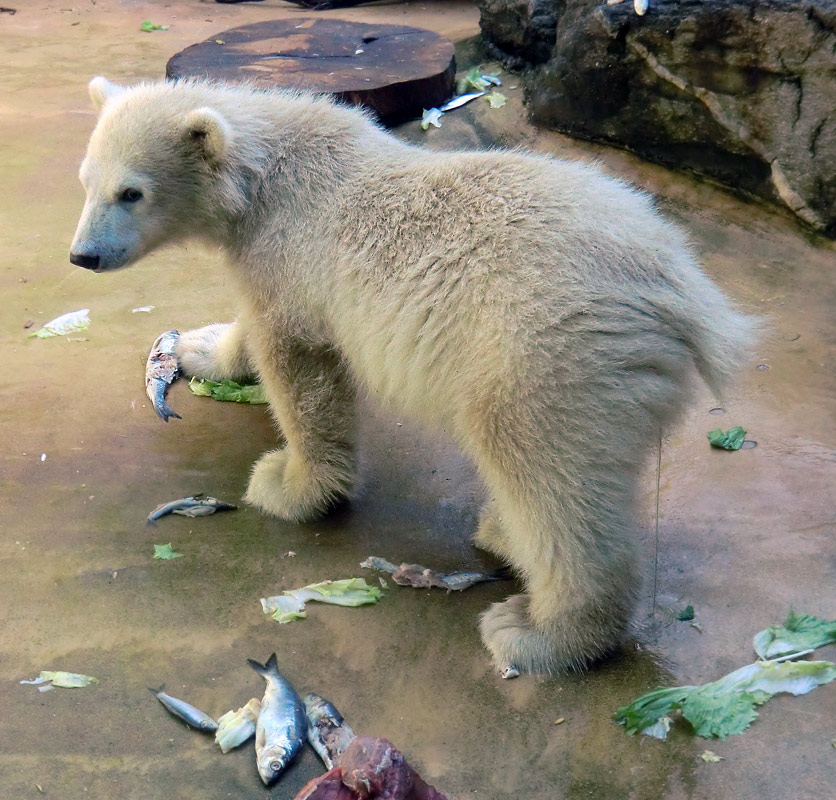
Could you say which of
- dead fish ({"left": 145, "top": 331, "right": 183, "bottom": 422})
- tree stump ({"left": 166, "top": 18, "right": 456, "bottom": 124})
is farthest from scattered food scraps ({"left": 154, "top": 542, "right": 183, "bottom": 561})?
tree stump ({"left": 166, "top": 18, "right": 456, "bottom": 124})

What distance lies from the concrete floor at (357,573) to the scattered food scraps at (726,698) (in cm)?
5

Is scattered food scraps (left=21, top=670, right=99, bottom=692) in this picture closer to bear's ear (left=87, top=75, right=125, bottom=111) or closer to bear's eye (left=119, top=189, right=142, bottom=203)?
bear's eye (left=119, top=189, right=142, bottom=203)

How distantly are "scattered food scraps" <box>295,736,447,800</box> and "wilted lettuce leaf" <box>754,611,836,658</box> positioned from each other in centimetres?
146

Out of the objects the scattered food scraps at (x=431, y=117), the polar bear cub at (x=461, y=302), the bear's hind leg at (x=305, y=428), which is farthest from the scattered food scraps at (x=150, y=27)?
the bear's hind leg at (x=305, y=428)

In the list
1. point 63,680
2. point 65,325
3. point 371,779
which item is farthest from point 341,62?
point 371,779

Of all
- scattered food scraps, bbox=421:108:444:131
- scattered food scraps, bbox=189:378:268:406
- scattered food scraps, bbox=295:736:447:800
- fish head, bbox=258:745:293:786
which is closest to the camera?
scattered food scraps, bbox=295:736:447:800

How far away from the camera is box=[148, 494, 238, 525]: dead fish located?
3957 millimetres

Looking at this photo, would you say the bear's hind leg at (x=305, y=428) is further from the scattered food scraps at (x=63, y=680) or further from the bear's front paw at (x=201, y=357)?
the scattered food scraps at (x=63, y=680)

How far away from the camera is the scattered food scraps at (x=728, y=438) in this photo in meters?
4.27

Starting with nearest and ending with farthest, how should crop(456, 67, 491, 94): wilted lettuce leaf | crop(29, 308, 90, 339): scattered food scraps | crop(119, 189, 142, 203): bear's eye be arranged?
1. crop(119, 189, 142, 203): bear's eye
2. crop(29, 308, 90, 339): scattered food scraps
3. crop(456, 67, 491, 94): wilted lettuce leaf

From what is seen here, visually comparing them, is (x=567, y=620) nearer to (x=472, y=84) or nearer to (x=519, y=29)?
(x=472, y=84)

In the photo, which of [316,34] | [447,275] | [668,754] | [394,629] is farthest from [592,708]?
[316,34]

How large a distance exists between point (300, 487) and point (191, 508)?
1.65 feet

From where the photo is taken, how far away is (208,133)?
343 cm
